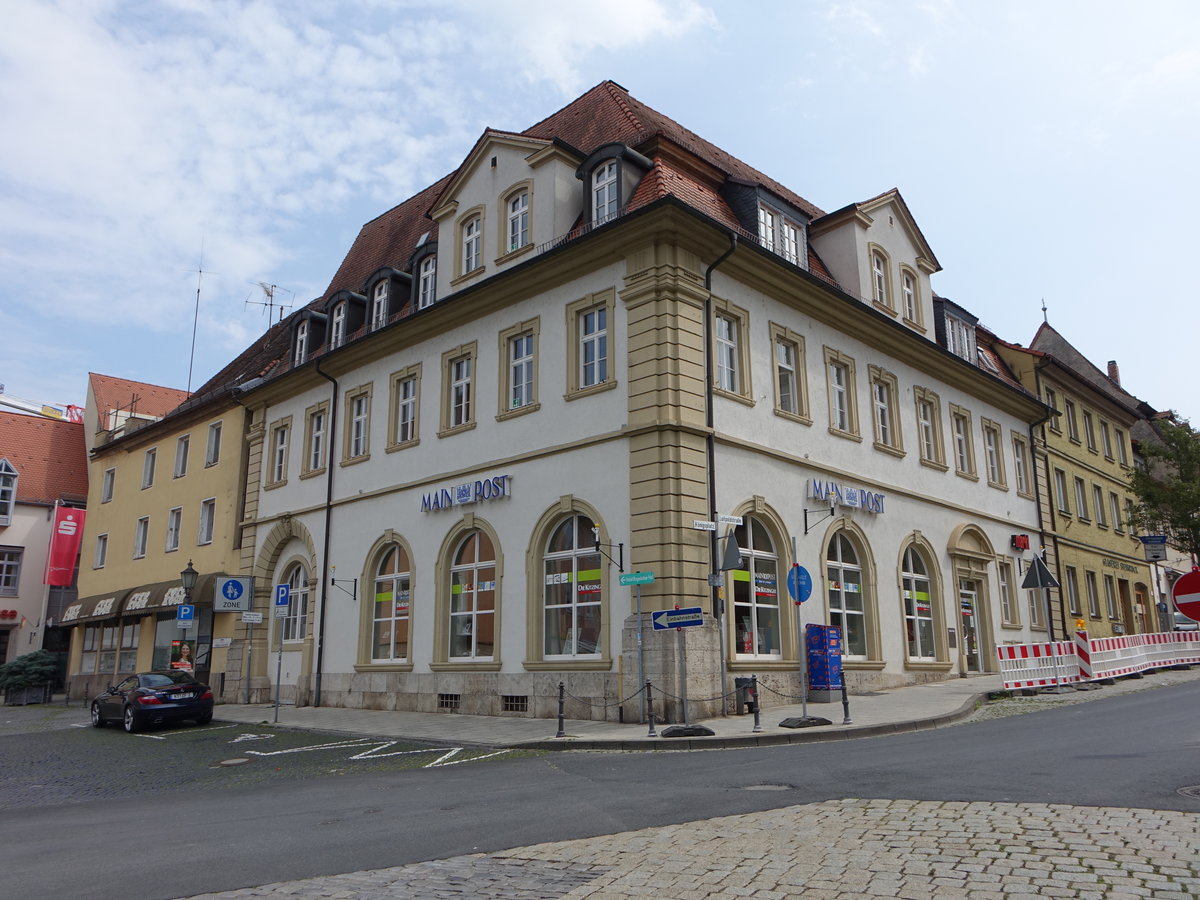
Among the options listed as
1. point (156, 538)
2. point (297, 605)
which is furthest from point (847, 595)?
point (156, 538)

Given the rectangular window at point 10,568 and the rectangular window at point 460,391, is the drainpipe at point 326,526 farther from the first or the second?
the rectangular window at point 10,568

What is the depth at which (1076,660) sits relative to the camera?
2306 cm

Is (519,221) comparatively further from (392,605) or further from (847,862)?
(847,862)

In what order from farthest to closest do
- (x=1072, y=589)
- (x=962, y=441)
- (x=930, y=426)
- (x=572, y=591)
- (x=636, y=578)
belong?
(x=1072, y=589) → (x=962, y=441) → (x=930, y=426) → (x=572, y=591) → (x=636, y=578)

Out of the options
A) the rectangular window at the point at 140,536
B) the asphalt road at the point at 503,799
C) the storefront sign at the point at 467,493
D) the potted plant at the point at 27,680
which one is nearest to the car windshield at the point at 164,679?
the storefront sign at the point at 467,493

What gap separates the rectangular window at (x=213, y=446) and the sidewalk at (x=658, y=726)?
1181 cm

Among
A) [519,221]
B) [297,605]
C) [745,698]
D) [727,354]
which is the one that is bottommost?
[745,698]

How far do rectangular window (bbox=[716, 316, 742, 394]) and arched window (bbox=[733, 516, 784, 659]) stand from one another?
9.06ft

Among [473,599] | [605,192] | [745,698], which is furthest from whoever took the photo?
[473,599]

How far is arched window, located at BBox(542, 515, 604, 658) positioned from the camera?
18.9m

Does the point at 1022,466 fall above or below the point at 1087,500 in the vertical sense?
above

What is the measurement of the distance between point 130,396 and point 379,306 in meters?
27.5

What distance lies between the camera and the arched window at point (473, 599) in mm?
21078

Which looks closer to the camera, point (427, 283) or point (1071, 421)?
point (427, 283)
